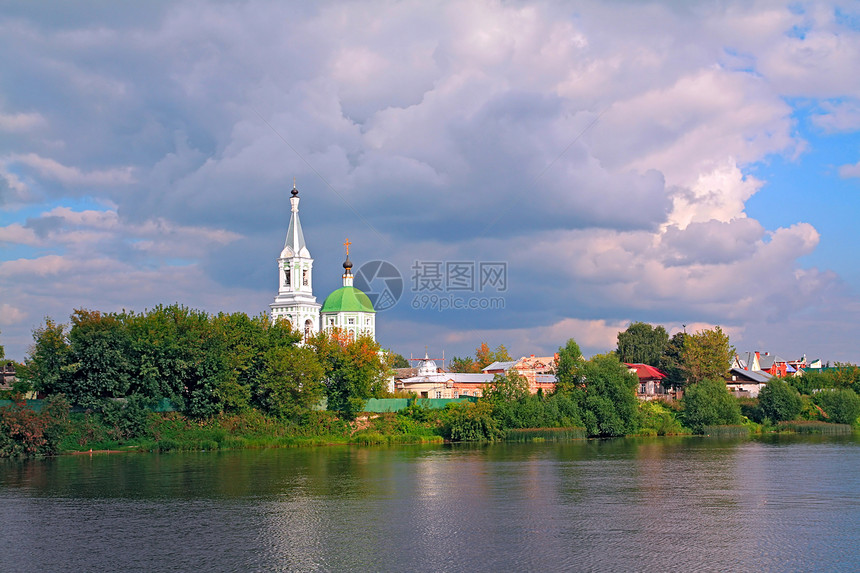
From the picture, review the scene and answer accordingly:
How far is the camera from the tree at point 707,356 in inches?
3777

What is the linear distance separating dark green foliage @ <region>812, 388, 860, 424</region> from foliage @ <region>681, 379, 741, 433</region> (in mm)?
10197

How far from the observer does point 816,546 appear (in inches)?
984

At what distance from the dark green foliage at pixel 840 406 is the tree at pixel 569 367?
25.3 meters

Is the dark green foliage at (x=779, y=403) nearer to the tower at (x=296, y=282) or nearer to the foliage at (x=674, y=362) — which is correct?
the foliage at (x=674, y=362)

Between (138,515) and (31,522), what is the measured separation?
3.63 meters

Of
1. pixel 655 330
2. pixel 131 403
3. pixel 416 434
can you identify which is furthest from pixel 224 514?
pixel 655 330

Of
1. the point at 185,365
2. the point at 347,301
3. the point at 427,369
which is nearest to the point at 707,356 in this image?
the point at 427,369

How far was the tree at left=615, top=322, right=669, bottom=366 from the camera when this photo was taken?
115000 millimetres

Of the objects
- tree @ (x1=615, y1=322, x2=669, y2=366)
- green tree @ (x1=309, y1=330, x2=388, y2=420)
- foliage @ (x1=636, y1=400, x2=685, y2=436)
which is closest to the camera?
green tree @ (x1=309, y1=330, x2=388, y2=420)

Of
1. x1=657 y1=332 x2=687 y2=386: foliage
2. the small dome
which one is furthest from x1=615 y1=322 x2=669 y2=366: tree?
the small dome

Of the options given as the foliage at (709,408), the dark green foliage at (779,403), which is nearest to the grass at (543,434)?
the foliage at (709,408)

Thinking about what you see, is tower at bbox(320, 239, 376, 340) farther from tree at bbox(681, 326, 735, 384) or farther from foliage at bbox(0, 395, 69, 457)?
foliage at bbox(0, 395, 69, 457)

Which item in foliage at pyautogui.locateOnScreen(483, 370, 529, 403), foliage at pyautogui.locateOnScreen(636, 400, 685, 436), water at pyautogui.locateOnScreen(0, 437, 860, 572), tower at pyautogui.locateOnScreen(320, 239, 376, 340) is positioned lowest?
water at pyautogui.locateOnScreen(0, 437, 860, 572)

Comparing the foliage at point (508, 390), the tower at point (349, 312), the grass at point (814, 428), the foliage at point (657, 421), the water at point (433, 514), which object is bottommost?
the water at point (433, 514)
